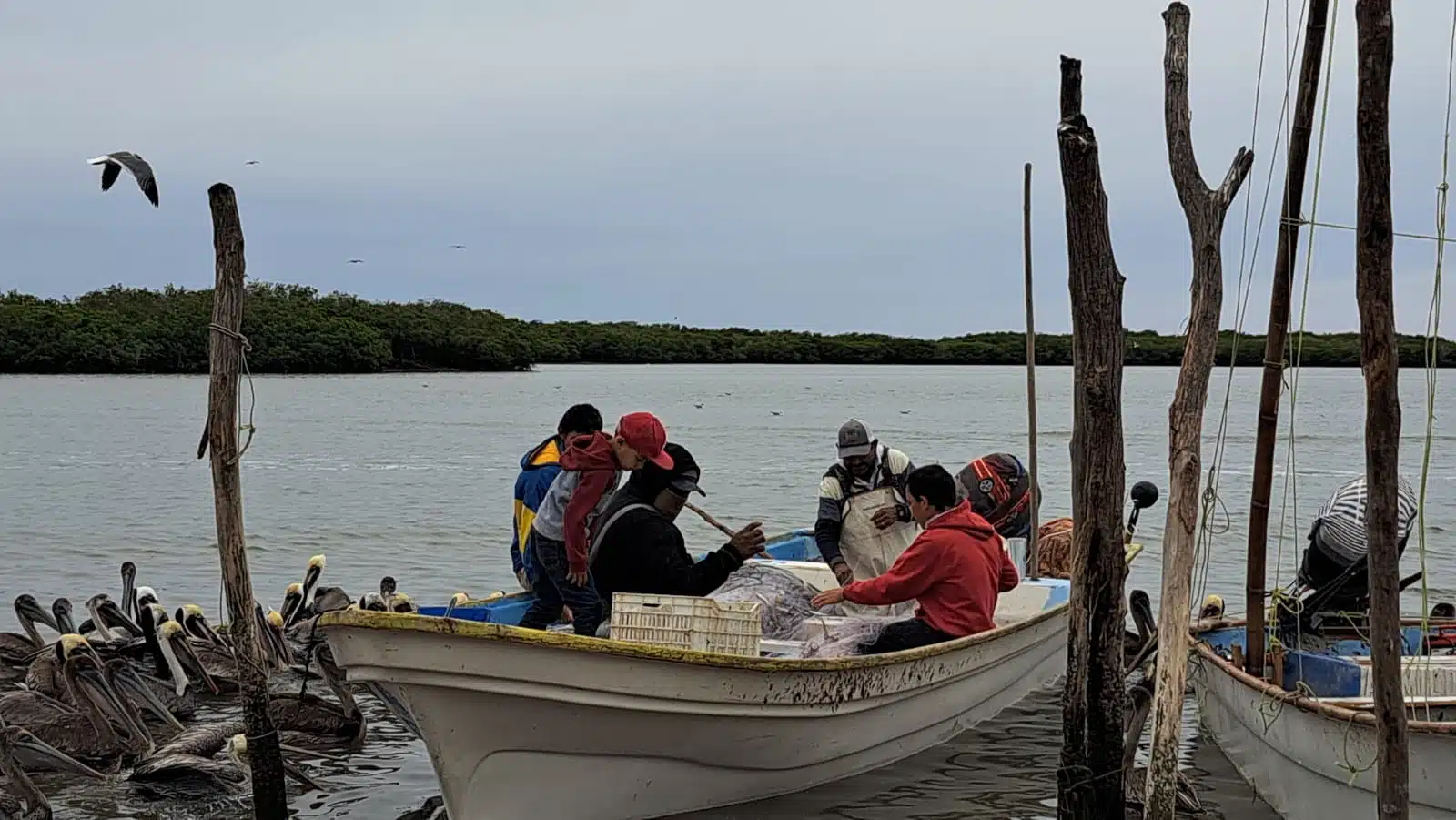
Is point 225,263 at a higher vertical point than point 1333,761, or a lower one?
higher

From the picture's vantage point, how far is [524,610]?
9883 millimetres

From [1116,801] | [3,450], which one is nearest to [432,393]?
[3,450]

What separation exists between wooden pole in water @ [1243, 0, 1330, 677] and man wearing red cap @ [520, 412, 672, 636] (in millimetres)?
2917

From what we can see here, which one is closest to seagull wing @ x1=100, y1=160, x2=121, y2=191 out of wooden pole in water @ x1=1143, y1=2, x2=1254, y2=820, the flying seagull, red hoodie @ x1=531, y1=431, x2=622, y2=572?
the flying seagull

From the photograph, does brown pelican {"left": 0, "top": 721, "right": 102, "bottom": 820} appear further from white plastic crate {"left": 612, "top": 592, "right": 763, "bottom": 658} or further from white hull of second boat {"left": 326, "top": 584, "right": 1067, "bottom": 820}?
white plastic crate {"left": 612, "top": 592, "right": 763, "bottom": 658}

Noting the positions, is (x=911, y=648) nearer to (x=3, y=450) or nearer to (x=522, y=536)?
(x=522, y=536)

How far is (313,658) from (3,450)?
1139 inches

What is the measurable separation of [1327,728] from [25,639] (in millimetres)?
9531

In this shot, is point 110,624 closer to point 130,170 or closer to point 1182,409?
point 130,170

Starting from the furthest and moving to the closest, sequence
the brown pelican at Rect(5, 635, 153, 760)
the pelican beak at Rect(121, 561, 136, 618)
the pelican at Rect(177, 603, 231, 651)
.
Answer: the pelican beak at Rect(121, 561, 136, 618) → the pelican at Rect(177, 603, 231, 651) → the brown pelican at Rect(5, 635, 153, 760)

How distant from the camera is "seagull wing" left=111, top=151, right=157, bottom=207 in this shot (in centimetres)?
824

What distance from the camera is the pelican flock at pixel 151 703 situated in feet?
30.2

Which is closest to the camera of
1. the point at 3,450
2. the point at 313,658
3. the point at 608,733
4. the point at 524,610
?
the point at 608,733

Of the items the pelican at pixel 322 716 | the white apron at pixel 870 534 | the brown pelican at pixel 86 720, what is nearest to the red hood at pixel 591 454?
the white apron at pixel 870 534
